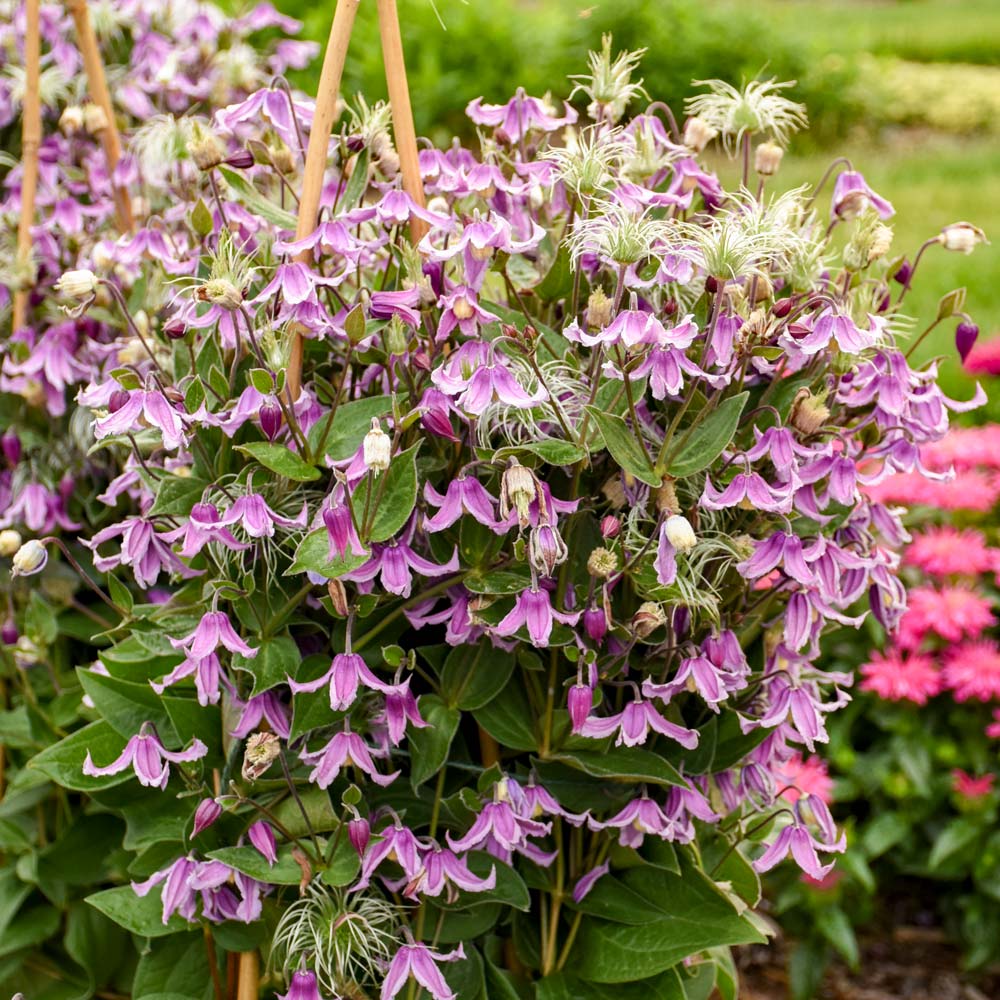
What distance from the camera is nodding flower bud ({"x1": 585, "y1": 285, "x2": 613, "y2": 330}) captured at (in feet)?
3.40

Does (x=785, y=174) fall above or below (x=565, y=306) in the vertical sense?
below

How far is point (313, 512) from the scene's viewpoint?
3.59 ft

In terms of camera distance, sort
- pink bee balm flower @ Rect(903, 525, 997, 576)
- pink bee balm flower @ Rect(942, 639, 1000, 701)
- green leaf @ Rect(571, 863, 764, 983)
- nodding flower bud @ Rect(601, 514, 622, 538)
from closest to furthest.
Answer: nodding flower bud @ Rect(601, 514, 622, 538), green leaf @ Rect(571, 863, 764, 983), pink bee balm flower @ Rect(942, 639, 1000, 701), pink bee balm flower @ Rect(903, 525, 997, 576)

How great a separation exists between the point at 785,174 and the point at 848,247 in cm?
502

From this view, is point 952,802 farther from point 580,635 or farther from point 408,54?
point 408,54

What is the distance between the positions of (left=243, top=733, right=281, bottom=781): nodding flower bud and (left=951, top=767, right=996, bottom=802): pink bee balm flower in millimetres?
1438

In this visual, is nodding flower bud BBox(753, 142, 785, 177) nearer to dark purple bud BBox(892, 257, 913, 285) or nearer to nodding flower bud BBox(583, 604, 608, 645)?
dark purple bud BBox(892, 257, 913, 285)

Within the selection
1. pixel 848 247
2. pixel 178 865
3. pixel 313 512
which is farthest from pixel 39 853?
pixel 848 247

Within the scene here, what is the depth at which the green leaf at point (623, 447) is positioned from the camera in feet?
3.26

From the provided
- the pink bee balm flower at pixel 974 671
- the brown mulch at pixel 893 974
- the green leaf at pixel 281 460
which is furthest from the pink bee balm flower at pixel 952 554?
the green leaf at pixel 281 460

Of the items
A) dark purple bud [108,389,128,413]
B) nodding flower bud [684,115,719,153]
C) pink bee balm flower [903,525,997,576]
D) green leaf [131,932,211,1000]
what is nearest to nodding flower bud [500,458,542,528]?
dark purple bud [108,389,128,413]

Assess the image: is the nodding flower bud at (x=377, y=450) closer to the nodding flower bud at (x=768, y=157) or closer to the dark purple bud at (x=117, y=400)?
the dark purple bud at (x=117, y=400)

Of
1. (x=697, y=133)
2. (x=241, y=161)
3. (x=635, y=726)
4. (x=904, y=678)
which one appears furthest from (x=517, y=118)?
(x=904, y=678)

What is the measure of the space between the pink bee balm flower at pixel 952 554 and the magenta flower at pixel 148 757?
1.47m
